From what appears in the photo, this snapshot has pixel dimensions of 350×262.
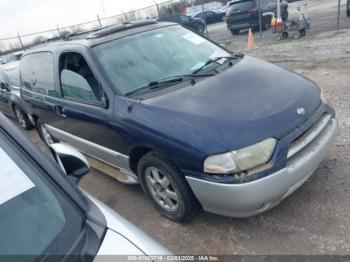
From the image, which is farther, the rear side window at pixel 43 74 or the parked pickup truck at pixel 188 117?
the rear side window at pixel 43 74

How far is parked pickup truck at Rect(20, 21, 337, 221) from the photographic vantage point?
267 cm

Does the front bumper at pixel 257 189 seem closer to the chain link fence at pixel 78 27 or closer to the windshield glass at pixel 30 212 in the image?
the windshield glass at pixel 30 212

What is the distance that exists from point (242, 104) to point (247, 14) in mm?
14426

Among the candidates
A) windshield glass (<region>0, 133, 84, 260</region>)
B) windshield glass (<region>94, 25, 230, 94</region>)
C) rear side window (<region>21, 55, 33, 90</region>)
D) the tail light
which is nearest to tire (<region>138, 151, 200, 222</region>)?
windshield glass (<region>94, 25, 230, 94</region>)

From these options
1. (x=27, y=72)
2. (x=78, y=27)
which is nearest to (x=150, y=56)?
(x=27, y=72)

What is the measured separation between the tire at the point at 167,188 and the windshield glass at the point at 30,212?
4.86 ft

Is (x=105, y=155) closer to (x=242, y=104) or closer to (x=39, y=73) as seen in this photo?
(x=242, y=104)

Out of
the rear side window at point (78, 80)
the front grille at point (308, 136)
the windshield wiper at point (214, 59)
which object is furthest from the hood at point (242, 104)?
the rear side window at point (78, 80)

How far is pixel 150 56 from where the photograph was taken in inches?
148

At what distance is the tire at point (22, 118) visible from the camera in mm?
7797

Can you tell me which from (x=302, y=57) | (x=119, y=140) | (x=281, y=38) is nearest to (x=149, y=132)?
(x=119, y=140)

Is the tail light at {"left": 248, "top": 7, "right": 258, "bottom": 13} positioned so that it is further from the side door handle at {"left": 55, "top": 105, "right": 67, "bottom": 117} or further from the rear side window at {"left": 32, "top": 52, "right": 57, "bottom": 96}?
the side door handle at {"left": 55, "top": 105, "right": 67, "bottom": 117}

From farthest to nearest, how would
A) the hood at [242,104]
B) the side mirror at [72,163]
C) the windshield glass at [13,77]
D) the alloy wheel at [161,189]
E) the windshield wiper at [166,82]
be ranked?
the windshield glass at [13,77], the windshield wiper at [166,82], the alloy wheel at [161,189], the hood at [242,104], the side mirror at [72,163]

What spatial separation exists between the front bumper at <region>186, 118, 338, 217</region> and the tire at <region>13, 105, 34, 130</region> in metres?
6.10
